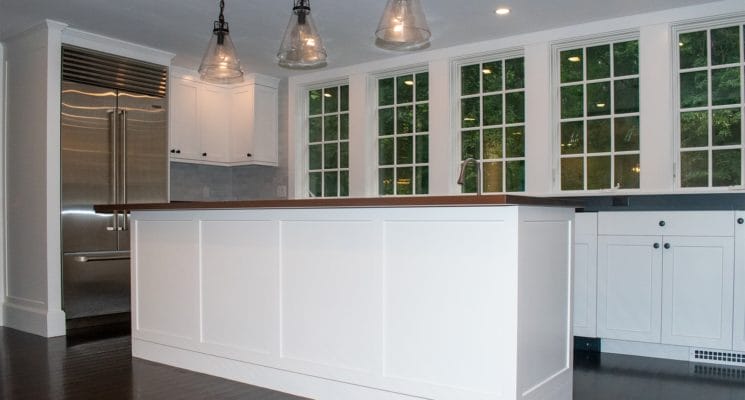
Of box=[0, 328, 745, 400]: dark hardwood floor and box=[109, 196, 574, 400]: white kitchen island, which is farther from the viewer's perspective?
box=[0, 328, 745, 400]: dark hardwood floor

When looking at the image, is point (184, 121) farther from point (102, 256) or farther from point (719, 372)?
point (719, 372)

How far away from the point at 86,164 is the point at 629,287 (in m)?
4.25

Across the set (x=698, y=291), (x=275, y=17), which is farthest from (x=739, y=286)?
(x=275, y=17)

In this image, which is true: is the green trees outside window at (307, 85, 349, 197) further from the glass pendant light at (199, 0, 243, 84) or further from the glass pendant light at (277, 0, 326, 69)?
the glass pendant light at (277, 0, 326, 69)

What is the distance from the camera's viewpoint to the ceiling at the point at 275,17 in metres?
4.31

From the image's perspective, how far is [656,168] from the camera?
4.52 metres

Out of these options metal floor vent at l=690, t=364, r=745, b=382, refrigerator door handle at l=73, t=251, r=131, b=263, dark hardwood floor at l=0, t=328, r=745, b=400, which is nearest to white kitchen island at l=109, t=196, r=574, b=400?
dark hardwood floor at l=0, t=328, r=745, b=400

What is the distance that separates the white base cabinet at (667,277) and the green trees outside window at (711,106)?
0.71 m

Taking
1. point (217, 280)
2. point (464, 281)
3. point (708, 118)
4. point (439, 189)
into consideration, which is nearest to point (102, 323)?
point (217, 280)

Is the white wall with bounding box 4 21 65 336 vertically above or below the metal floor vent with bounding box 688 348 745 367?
above

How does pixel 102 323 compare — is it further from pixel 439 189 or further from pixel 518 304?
pixel 518 304

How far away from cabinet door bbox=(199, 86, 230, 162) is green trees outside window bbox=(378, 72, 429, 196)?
169 centimetres

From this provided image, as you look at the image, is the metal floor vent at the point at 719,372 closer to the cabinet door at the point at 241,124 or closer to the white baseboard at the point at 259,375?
the white baseboard at the point at 259,375

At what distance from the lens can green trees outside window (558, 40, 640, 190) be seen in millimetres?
4727
